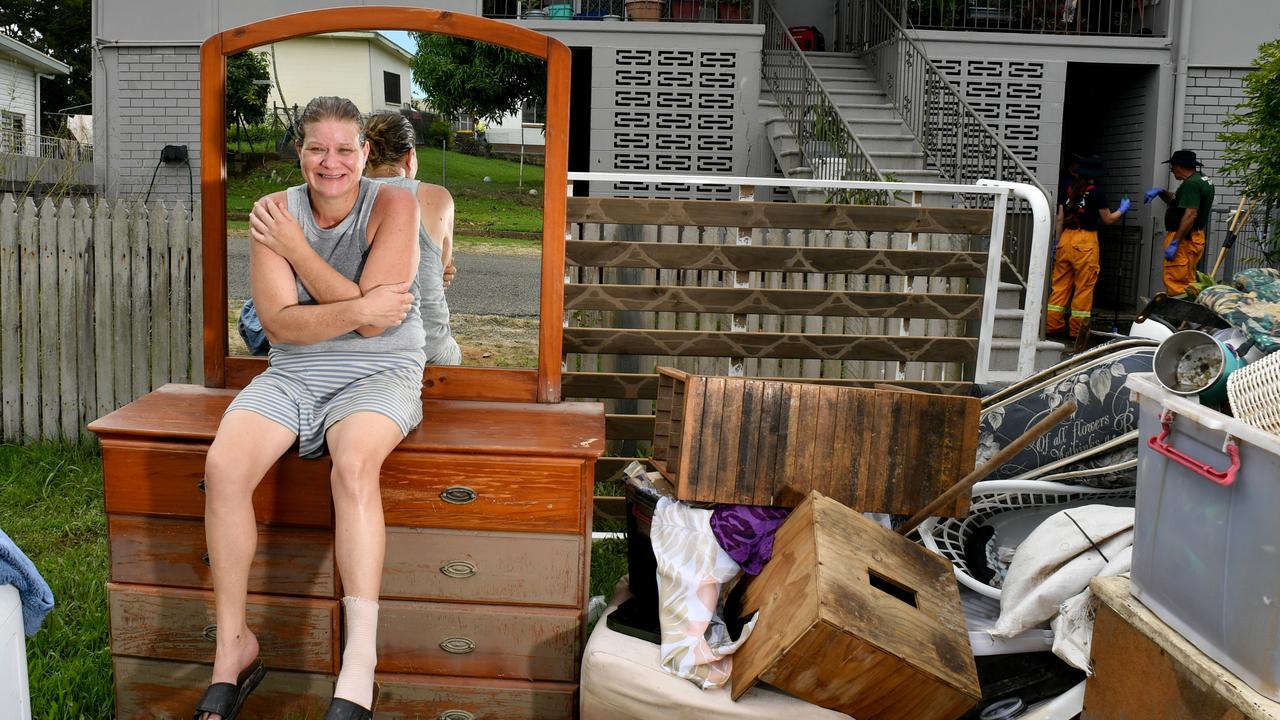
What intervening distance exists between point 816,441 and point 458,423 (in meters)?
1.14

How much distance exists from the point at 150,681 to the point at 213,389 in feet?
3.31

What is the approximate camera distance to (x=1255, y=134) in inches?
402

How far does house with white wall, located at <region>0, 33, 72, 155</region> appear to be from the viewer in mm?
25453

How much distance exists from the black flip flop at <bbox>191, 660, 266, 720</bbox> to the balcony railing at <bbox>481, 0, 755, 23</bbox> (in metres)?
10.8

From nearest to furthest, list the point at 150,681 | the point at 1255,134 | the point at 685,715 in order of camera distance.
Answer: the point at 685,715 → the point at 150,681 → the point at 1255,134

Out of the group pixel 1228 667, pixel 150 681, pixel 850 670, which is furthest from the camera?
pixel 150 681

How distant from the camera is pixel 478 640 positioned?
335cm

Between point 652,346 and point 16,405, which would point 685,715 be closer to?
point 652,346

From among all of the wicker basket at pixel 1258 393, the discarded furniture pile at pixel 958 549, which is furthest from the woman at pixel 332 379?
the wicker basket at pixel 1258 393

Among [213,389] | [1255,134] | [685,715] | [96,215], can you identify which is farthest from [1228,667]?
[1255,134]

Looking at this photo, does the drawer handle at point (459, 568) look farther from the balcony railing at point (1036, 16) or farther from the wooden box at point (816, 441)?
the balcony railing at point (1036, 16)

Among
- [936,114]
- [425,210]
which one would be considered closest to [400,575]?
[425,210]

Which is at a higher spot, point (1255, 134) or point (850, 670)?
point (1255, 134)

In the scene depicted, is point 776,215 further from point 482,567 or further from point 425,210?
point 482,567
